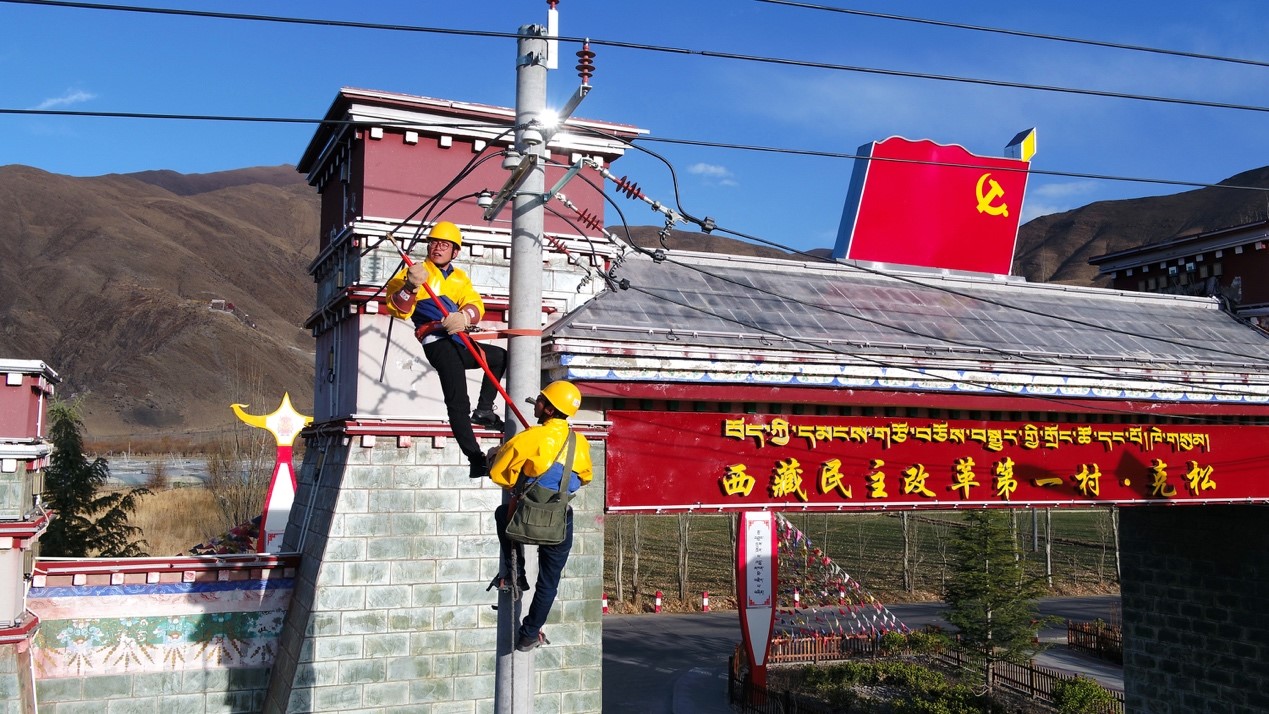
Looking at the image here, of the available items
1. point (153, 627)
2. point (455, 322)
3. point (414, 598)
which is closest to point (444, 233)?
A: point (455, 322)

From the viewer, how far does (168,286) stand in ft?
472

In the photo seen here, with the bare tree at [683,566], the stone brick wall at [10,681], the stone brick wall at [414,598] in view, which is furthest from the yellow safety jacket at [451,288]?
the bare tree at [683,566]

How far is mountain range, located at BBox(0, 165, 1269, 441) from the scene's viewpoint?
11244 cm

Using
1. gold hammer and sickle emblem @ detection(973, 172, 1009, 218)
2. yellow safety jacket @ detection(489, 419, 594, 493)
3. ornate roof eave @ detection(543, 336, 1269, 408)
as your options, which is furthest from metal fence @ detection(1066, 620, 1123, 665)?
yellow safety jacket @ detection(489, 419, 594, 493)

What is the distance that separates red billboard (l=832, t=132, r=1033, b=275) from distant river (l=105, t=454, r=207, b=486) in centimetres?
4590

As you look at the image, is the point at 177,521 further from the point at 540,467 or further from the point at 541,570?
the point at 540,467

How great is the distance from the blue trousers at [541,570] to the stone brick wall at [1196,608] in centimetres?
1402

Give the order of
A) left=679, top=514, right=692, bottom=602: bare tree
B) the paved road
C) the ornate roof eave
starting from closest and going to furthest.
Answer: the ornate roof eave → the paved road → left=679, top=514, right=692, bottom=602: bare tree

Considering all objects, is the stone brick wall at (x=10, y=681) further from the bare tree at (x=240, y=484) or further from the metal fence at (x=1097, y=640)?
the metal fence at (x=1097, y=640)

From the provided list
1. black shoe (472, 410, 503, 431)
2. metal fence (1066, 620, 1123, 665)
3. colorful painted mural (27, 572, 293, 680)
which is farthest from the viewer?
metal fence (1066, 620, 1123, 665)

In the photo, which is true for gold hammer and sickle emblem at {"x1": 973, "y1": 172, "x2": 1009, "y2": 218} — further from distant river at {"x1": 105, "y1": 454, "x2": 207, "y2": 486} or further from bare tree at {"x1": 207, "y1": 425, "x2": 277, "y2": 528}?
distant river at {"x1": 105, "y1": 454, "x2": 207, "y2": 486}

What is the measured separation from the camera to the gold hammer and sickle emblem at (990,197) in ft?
52.4

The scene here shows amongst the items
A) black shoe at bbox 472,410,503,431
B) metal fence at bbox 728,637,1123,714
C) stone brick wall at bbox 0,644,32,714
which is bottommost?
metal fence at bbox 728,637,1123,714

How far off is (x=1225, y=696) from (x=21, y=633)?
17.5 m
